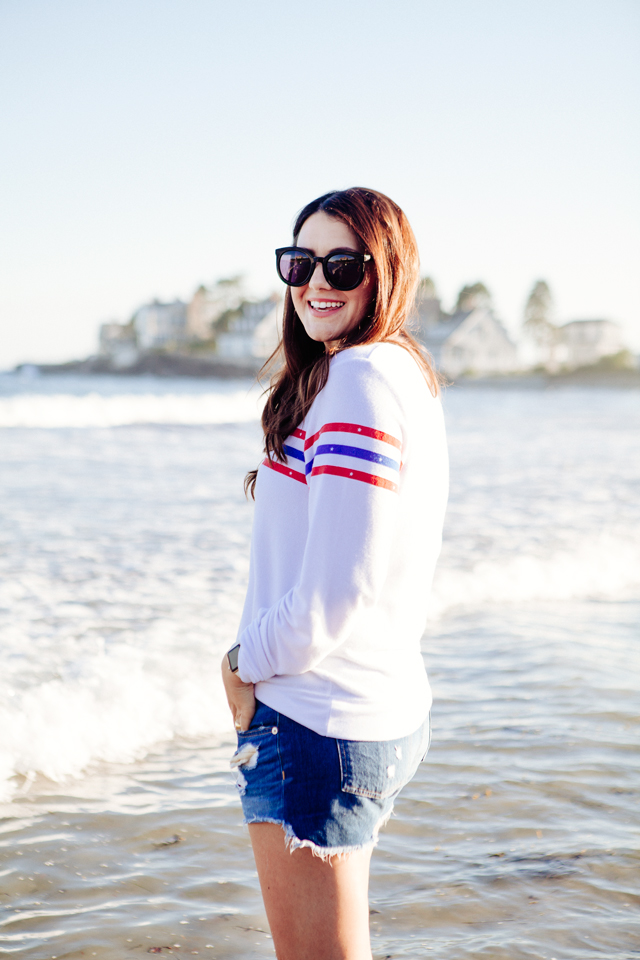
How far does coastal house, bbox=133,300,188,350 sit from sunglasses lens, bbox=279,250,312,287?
12354cm

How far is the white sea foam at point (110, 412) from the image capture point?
2475cm

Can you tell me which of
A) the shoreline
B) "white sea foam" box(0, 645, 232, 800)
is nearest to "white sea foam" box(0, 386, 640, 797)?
"white sea foam" box(0, 645, 232, 800)

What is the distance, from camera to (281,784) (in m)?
1.50

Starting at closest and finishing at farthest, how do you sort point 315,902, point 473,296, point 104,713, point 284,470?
point 315,902 → point 284,470 → point 104,713 → point 473,296

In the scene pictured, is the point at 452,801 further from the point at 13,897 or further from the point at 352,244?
the point at 352,244

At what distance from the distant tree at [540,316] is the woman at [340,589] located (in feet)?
307

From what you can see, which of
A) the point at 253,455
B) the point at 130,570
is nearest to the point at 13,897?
the point at 130,570

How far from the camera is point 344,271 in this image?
163 cm

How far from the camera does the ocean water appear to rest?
Answer: 272cm

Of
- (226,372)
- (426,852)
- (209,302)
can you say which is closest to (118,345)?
(209,302)

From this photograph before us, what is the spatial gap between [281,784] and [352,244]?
1.06 metres

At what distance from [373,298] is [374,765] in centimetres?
92

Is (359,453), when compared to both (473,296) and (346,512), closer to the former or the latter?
(346,512)

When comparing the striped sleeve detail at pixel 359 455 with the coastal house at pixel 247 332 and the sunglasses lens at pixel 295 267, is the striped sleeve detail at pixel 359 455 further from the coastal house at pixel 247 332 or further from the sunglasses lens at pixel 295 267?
the coastal house at pixel 247 332
